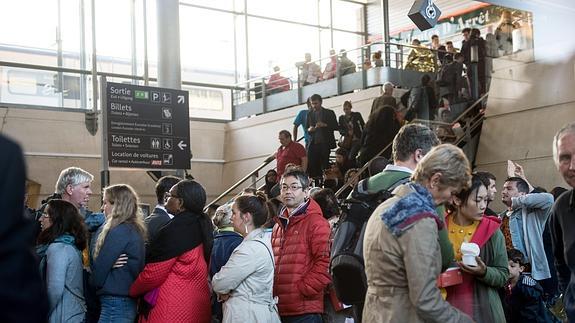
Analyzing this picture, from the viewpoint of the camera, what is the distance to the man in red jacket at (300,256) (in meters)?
5.14

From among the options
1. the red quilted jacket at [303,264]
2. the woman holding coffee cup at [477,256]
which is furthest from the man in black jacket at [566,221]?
the red quilted jacket at [303,264]

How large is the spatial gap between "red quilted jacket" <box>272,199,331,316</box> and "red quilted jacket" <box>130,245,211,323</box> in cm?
51

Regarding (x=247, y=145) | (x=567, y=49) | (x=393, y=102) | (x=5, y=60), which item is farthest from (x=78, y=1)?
(x=567, y=49)

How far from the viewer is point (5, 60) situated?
17.5 meters

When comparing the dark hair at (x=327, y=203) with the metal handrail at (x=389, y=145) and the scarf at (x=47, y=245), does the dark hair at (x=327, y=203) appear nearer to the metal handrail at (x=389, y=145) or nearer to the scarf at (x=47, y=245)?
the scarf at (x=47, y=245)

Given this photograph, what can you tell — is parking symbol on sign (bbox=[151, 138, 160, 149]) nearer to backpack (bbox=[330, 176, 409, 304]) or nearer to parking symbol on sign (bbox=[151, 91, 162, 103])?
parking symbol on sign (bbox=[151, 91, 162, 103])

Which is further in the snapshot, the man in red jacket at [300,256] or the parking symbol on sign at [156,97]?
the parking symbol on sign at [156,97]

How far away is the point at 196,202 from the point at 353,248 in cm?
155

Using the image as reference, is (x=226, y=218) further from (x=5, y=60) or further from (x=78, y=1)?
(x=78, y=1)

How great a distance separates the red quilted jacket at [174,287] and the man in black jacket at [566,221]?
7.88 feet

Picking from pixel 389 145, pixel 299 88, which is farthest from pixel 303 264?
pixel 299 88

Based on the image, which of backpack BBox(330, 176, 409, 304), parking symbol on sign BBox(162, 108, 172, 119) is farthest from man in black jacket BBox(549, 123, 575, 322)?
parking symbol on sign BBox(162, 108, 172, 119)

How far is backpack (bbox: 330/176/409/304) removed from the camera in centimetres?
397

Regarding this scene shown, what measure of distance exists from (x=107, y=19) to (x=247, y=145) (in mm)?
4362
